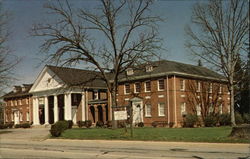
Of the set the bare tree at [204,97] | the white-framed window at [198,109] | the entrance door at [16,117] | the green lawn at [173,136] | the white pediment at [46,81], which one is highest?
the white pediment at [46,81]

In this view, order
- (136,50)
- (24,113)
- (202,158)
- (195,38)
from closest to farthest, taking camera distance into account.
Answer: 1. (202,158)
2. (136,50)
3. (195,38)
4. (24,113)

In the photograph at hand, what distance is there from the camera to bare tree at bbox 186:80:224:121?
42875 mm

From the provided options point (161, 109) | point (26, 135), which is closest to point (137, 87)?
point (161, 109)

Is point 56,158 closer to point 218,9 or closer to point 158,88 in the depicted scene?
point 218,9

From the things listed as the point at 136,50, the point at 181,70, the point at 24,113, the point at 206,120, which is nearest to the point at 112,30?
the point at 136,50

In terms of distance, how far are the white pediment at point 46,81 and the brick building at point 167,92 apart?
37.8 ft

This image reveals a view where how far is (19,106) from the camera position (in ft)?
207

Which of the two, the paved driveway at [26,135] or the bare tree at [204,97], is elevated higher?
the bare tree at [204,97]

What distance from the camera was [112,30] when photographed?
33969 mm

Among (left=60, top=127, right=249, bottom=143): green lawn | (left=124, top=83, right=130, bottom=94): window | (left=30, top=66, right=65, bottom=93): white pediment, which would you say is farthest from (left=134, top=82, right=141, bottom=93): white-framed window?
(left=60, top=127, right=249, bottom=143): green lawn

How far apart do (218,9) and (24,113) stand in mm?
41614

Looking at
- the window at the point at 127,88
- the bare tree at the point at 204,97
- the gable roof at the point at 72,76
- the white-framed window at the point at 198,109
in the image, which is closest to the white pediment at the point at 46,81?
the gable roof at the point at 72,76

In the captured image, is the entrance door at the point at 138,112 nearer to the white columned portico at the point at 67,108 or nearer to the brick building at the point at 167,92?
the brick building at the point at 167,92

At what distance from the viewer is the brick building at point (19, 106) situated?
60.8m
